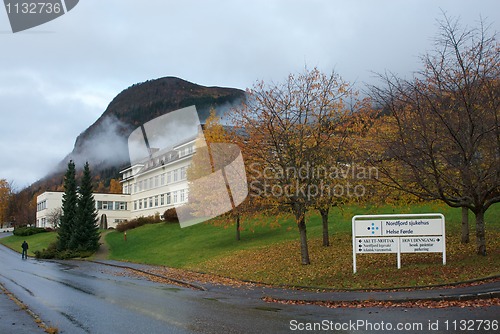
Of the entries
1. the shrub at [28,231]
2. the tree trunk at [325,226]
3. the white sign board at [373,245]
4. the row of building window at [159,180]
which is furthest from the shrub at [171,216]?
the white sign board at [373,245]

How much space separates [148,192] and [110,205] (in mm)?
14616

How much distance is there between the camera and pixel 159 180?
73.0 metres

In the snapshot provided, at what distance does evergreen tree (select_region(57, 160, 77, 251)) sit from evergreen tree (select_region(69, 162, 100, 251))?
4.04 feet

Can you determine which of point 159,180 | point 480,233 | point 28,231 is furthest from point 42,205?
point 480,233

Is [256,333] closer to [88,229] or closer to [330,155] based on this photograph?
[330,155]

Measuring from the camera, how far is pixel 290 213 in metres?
23.1

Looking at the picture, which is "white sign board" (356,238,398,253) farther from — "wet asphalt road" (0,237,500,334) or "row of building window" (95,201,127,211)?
"row of building window" (95,201,127,211)

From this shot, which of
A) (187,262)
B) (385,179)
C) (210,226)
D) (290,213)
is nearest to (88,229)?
(210,226)

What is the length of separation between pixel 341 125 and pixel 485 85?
757cm

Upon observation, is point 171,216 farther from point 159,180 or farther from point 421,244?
point 421,244

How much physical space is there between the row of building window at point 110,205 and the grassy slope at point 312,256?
43965mm

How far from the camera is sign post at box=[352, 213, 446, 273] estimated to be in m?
17.7

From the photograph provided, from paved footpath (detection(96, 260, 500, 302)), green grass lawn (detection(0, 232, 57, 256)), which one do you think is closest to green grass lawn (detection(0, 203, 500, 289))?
paved footpath (detection(96, 260, 500, 302))

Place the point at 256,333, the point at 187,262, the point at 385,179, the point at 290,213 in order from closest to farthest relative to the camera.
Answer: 1. the point at 256,333
2. the point at 385,179
3. the point at 290,213
4. the point at 187,262
